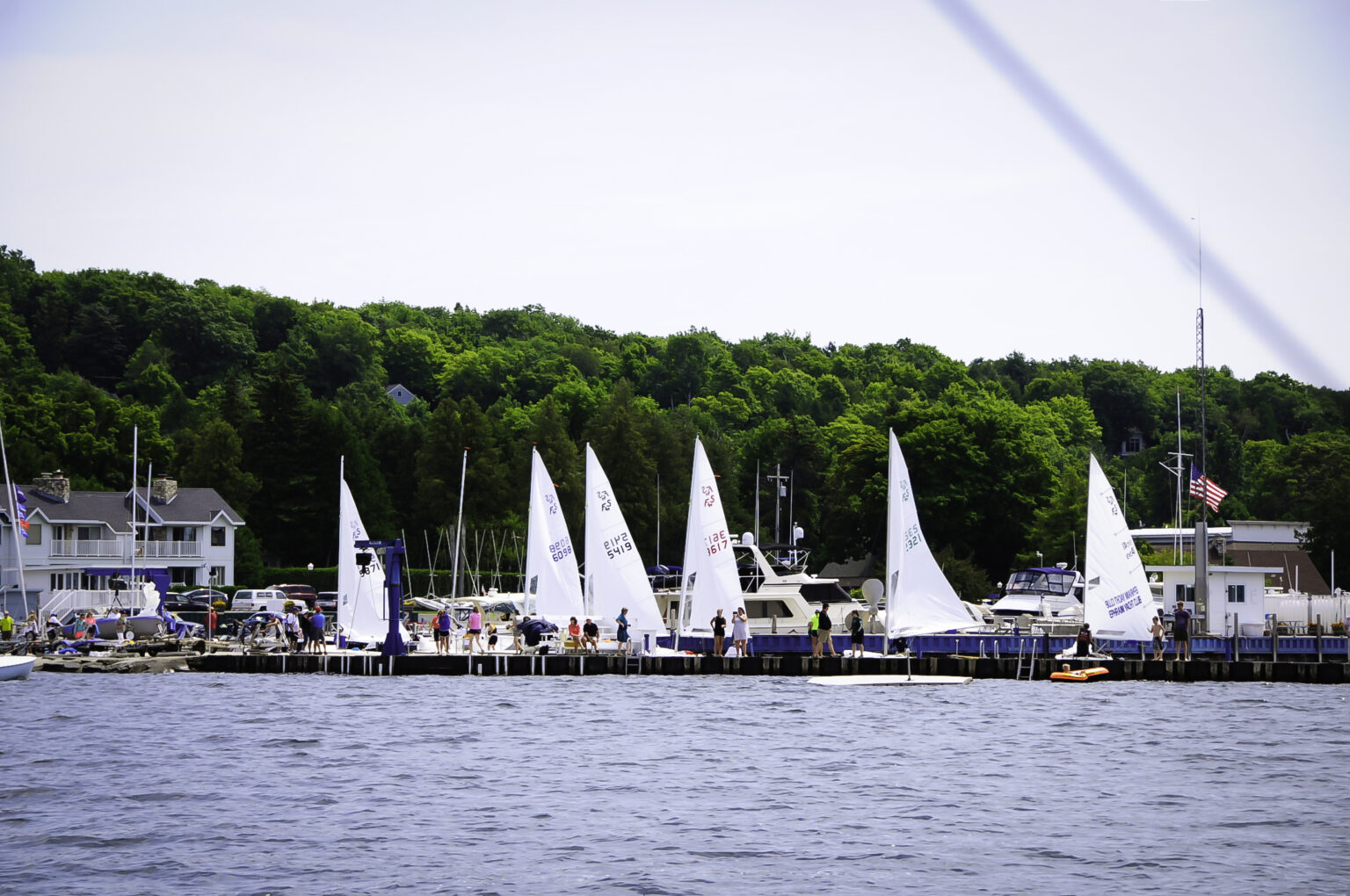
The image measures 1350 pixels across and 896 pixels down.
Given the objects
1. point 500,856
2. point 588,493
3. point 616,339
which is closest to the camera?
point 500,856

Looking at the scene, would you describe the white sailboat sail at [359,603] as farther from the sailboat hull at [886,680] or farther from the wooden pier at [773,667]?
the sailboat hull at [886,680]

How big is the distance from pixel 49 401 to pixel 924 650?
5919 centimetres

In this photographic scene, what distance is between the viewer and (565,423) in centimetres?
9375

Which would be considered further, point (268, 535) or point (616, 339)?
point (616, 339)

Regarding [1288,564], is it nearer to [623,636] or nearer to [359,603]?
[623,636]

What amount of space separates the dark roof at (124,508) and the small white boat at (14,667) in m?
30.1

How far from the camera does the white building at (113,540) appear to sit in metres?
68.6

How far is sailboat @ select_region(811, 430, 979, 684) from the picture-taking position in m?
40.9

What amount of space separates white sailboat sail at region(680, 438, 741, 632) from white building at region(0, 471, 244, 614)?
30615 mm

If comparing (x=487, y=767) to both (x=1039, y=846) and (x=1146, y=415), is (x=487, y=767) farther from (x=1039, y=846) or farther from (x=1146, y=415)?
(x=1146, y=415)

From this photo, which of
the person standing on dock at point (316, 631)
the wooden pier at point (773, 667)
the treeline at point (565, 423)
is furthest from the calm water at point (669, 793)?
the treeline at point (565, 423)

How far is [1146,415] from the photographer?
4744 inches

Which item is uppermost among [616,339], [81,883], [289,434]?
[616,339]

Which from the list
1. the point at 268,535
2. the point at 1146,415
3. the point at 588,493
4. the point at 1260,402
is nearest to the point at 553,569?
the point at 588,493
